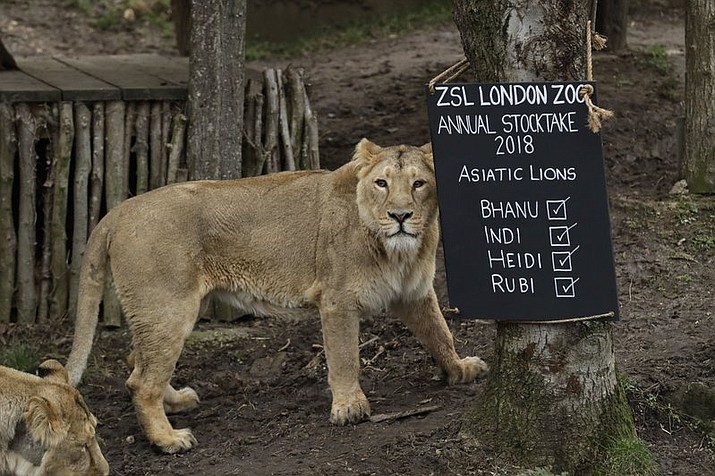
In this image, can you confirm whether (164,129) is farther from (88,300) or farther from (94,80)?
(88,300)

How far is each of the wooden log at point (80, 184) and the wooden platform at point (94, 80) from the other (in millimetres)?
135

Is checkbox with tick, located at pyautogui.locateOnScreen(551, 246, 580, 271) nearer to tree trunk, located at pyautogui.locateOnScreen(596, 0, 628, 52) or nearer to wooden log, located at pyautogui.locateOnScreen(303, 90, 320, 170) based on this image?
wooden log, located at pyautogui.locateOnScreen(303, 90, 320, 170)

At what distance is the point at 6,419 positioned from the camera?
482cm

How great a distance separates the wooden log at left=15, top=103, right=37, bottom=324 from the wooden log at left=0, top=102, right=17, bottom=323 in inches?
1.7

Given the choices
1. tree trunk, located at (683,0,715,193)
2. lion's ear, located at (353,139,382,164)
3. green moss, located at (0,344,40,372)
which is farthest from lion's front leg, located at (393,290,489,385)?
tree trunk, located at (683,0,715,193)

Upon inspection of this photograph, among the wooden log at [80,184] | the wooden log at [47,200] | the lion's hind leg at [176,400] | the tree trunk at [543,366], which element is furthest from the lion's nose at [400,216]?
the wooden log at [47,200]

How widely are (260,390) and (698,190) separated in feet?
12.1

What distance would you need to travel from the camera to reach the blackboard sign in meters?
5.03

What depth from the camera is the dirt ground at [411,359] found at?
5738 millimetres

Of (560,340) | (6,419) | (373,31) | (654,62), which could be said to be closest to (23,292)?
(6,419)

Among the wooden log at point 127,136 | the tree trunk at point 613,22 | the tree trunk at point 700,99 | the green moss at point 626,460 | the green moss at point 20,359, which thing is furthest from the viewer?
the tree trunk at point 613,22

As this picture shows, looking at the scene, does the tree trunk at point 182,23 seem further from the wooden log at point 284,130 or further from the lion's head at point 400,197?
the lion's head at point 400,197

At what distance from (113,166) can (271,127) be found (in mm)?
1114

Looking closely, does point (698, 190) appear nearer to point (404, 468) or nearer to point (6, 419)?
point (404, 468)
